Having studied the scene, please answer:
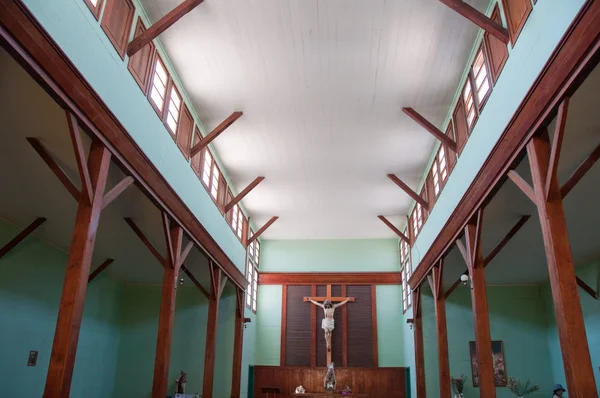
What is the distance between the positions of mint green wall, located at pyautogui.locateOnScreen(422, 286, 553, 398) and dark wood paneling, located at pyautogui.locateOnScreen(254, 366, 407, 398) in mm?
2559

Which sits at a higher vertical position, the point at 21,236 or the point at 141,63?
the point at 141,63

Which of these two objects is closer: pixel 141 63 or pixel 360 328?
pixel 141 63

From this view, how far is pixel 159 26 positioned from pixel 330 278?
14.6 meters

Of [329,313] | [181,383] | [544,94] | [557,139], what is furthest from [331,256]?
[557,139]

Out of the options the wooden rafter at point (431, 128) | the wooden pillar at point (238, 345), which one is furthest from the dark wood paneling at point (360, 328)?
the wooden rafter at point (431, 128)

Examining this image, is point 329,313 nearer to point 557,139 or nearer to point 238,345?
point 238,345

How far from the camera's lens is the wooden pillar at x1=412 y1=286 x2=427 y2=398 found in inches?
642

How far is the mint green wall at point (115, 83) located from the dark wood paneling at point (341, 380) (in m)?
9.60

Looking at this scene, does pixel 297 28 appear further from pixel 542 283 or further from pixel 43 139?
pixel 542 283

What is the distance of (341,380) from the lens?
1927cm

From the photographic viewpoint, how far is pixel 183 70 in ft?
35.0

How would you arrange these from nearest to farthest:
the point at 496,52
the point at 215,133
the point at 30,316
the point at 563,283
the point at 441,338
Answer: the point at 563,283 → the point at 496,52 → the point at 215,133 → the point at 30,316 → the point at 441,338

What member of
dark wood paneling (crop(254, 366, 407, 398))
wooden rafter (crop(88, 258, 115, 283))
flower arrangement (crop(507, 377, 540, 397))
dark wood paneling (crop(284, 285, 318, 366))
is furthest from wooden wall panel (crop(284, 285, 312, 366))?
wooden rafter (crop(88, 258, 115, 283))

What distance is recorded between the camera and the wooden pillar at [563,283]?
519cm
